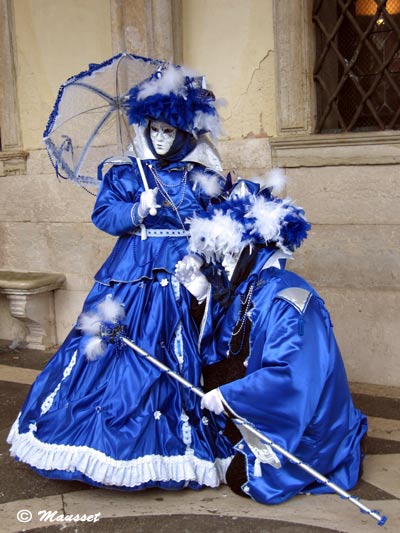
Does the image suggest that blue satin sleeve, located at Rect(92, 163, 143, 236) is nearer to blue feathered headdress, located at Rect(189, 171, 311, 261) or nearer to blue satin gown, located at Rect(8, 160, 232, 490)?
blue satin gown, located at Rect(8, 160, 232, 490)

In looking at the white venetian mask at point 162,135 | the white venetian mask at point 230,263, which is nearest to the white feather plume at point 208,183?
the white venetian mask at point 162,135

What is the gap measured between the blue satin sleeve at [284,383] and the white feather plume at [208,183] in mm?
739

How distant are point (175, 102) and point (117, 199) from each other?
522 mm

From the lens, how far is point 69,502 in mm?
3230

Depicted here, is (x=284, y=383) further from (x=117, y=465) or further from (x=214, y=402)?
(x=117, y=465)

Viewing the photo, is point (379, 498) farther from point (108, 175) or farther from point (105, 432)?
point (108, 175)

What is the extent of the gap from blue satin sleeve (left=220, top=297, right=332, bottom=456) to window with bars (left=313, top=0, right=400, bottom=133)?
6.39ft

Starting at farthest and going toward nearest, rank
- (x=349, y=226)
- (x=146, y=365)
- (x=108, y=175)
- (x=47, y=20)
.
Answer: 1. (x=47, y=20)
2. (x=349, y=226)
3. (x=108, y=175)
4. (x=146, y=365)

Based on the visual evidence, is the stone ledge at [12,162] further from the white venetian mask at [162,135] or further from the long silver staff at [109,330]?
the long silver staff at [109,330]

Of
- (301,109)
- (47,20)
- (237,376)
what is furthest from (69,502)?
(47,20)

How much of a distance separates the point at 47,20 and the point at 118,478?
3.66 m

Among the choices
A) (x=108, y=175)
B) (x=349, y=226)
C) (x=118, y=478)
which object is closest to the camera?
(x=118, y=478)

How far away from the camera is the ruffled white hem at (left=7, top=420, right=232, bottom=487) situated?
3078 millimetres

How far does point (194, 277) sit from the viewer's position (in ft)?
11.0
